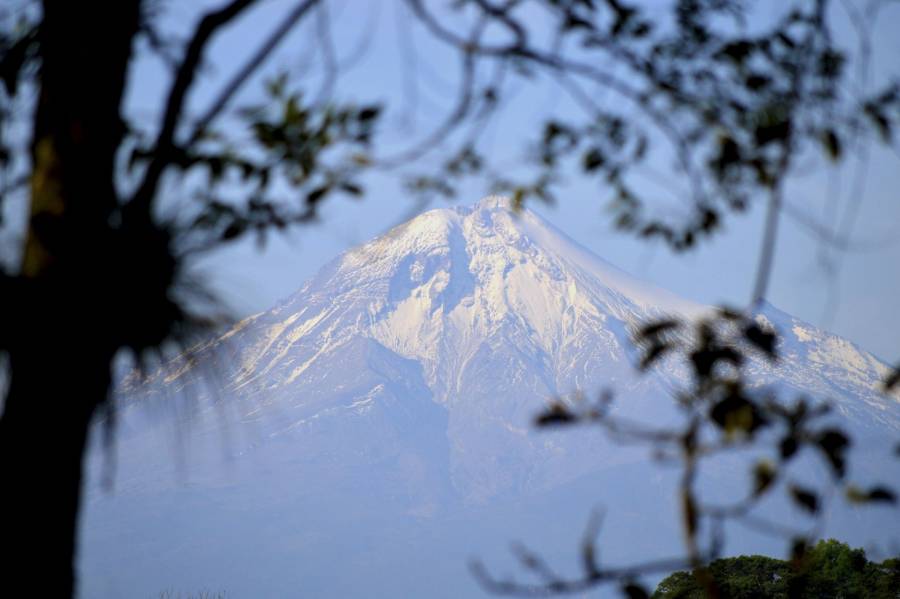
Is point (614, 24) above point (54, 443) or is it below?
above

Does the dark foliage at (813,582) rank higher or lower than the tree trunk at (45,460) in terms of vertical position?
lower

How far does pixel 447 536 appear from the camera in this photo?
189 meters

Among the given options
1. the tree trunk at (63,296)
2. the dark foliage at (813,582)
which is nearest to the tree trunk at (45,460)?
the tree trunk at (63,296)

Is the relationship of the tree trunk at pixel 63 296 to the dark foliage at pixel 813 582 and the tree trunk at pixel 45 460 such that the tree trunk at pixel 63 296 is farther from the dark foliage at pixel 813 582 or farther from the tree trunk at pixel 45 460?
the dark foliage at pixel 813 582

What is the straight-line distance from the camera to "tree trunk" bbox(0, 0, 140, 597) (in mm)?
1639

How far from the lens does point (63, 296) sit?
5.88ft

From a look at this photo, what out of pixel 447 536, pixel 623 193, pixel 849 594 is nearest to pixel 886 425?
pixel 447 536

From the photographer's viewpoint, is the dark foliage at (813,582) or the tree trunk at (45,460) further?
the dark foliage at (813,582)

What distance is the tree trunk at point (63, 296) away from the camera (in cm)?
164

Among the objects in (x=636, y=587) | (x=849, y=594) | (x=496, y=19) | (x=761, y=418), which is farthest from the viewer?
(x=849, y=594)

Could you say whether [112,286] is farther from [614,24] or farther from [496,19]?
[614,24]

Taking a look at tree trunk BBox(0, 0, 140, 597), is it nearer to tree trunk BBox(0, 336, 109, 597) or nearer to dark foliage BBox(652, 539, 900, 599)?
tree trunk BBox(0, 336, 109, 597)

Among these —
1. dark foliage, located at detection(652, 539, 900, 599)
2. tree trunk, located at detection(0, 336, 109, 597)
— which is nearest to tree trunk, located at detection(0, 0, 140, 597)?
tree trunk, located at detection(0, 336, 109, 597)

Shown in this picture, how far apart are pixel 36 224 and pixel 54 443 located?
1.38 ft
